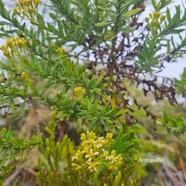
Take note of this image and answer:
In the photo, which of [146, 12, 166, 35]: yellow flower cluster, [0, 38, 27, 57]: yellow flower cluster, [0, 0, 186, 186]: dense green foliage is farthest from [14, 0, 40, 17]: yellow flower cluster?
[146, 12, 166, 35]: yellow flower cluster

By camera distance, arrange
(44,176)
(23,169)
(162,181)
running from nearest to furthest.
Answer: (44,176) → (162,181) → (23,169)

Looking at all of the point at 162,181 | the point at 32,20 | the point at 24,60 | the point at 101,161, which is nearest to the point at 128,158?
the point at 101,161

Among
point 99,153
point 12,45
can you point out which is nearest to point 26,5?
point 12,45

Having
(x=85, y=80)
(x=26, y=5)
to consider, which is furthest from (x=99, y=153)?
(x=26, y=5)

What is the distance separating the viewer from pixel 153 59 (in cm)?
103

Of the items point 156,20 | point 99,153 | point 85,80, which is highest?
point 156,20

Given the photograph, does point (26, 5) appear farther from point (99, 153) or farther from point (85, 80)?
point (99, 153)

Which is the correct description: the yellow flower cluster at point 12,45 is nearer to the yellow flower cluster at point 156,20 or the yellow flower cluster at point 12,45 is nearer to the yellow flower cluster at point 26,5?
the yellow flower cluster at point 26,5

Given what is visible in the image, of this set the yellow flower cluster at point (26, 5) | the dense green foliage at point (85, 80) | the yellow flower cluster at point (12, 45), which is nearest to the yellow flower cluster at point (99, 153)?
the dense green foliage at point (85, 80)

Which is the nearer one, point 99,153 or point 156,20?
point 99,153

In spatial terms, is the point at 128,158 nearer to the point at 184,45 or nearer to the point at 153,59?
the point at 153,59

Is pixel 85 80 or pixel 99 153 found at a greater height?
pixel 85 80

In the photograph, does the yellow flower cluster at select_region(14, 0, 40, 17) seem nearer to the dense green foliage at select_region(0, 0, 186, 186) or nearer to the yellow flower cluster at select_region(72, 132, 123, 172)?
the dense green foliage at select_region(0, 0, 186, 186)

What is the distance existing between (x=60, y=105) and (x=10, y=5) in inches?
40.0
